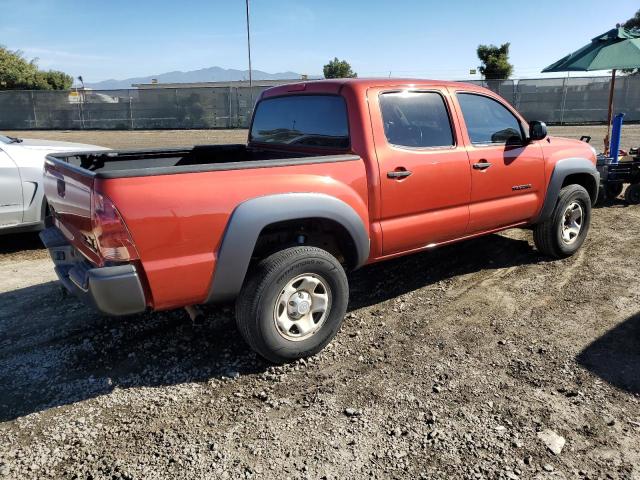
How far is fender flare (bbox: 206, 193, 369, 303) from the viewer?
9.88ft

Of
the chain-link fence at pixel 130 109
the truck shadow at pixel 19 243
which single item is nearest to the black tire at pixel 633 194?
the truck shadow at pixel 19 243

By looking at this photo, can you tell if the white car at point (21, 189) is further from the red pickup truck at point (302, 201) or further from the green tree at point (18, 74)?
the green tree at point (18, 74)

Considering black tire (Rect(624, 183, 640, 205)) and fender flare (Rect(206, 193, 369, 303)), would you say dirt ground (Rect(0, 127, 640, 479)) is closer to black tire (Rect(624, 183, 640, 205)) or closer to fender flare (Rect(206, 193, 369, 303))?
fender flare (Rect(206, 193, 369, 303))

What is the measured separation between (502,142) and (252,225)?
270 cm

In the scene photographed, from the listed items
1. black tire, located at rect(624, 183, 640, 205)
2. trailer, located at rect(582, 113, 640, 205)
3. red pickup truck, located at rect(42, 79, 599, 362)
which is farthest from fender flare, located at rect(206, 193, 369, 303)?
black tire, located at rect(624, 183, 640, 205)

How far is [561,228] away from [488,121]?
1.52 metres

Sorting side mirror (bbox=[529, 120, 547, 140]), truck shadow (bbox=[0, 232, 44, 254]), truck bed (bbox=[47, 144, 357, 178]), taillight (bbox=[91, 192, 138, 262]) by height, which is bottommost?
truck shadow (bbox=[0, 232, 44, 254])

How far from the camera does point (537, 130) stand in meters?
4.73

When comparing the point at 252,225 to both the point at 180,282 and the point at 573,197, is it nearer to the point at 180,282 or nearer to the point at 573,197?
the point at 180,282

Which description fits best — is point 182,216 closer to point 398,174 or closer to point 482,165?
point 398,174

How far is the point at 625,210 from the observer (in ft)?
25.0

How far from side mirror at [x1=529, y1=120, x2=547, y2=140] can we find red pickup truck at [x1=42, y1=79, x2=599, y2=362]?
0.04 feet

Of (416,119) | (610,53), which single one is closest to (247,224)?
(416,119)

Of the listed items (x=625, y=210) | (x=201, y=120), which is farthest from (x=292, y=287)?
(x=201, y=120)
